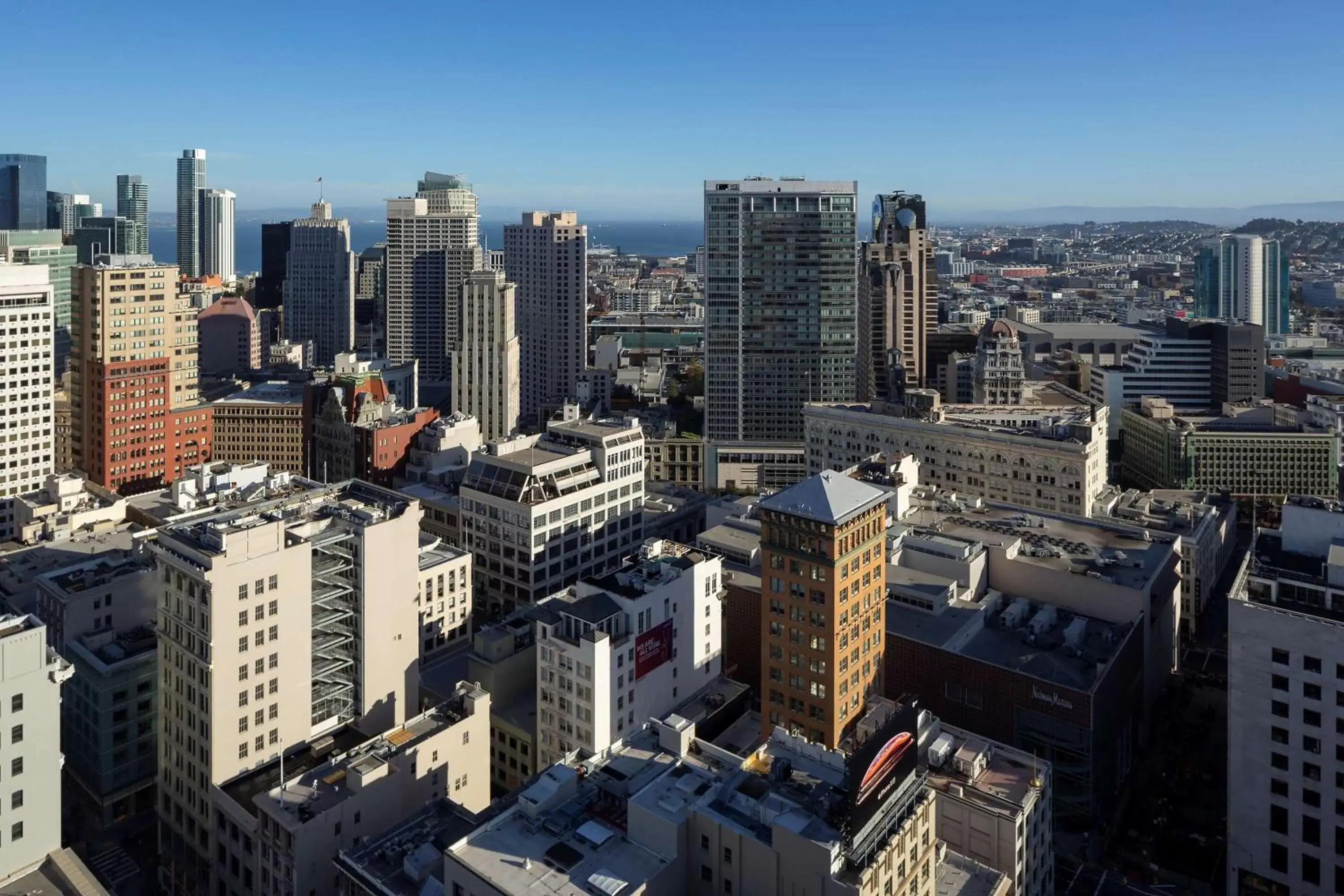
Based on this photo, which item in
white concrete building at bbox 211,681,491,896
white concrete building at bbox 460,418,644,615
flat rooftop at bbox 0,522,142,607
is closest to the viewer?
white concrete building at bbox 211,681,491,896

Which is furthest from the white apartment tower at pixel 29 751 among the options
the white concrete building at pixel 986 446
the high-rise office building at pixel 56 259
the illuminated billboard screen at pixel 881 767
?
the high-rise office building at pixel 56 259

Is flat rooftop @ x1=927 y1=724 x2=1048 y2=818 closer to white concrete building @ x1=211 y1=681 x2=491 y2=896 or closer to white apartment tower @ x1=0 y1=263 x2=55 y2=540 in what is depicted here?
white concrete building @ x1=211 y1=681 x2=491 y2=896

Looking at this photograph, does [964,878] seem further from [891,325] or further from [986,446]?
[891,325]

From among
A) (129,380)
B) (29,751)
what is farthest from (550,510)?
(129,380)

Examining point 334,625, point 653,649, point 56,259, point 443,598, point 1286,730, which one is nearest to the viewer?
point 1286,730

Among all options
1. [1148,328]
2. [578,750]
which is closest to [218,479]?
[578,750]

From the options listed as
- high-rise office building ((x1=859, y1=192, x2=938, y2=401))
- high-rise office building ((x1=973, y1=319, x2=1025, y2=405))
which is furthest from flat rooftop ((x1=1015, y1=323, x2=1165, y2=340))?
high-rise office building ((x1=973, y1=319, x2=1025, y2=405))
